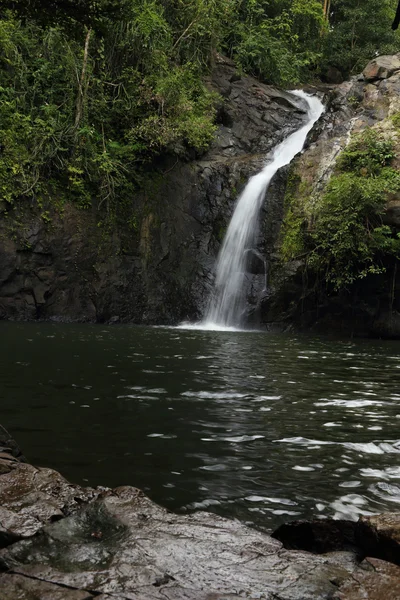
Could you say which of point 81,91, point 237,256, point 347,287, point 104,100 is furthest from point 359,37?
point 347,287

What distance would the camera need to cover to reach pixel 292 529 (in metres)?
2.86

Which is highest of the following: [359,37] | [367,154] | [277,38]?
[359,37]

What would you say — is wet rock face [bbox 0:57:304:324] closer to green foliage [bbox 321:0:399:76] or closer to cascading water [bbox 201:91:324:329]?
cascading water [bbox 201:91:324:329]

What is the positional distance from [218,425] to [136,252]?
555 inches

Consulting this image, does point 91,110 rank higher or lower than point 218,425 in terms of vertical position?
higher

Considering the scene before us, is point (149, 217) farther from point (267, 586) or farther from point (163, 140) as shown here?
point (267, 586)

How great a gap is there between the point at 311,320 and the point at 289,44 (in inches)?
762

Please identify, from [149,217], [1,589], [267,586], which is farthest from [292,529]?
[149,217]

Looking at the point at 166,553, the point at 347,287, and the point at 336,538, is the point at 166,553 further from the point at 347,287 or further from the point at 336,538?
the point at 347,287

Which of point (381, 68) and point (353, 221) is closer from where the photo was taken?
point (353, 221)

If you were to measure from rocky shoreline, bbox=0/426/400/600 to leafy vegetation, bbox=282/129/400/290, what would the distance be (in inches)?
516

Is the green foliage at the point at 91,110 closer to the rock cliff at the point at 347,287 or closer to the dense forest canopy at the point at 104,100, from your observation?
the dense forest canopy at the point at 104,100

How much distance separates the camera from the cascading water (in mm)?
17438

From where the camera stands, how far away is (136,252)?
18.9 meters
